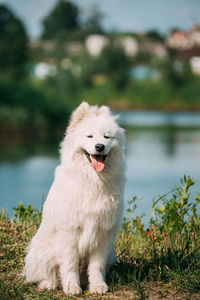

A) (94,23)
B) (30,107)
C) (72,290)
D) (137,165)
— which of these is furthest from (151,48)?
(72,290)

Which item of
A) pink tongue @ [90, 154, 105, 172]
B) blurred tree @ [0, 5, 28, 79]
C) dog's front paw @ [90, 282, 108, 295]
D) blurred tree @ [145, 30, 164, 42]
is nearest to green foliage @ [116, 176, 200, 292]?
dog's front paw @ [90, 282, 108, 295]

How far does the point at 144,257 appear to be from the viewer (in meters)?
5.80

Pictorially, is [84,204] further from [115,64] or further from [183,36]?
[183,36]

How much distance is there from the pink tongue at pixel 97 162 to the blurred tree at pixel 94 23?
9776 cm

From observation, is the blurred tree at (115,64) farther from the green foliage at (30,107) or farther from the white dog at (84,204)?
the white dog at (84,204)

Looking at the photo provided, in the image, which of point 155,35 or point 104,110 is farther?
point 155,35

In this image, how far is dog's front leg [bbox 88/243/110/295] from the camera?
4.78m

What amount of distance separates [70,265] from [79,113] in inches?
64.6

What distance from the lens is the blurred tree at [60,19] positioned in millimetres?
104812

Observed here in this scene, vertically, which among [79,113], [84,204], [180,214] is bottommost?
[84,204]

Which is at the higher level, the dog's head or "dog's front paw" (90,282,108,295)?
the dog's head

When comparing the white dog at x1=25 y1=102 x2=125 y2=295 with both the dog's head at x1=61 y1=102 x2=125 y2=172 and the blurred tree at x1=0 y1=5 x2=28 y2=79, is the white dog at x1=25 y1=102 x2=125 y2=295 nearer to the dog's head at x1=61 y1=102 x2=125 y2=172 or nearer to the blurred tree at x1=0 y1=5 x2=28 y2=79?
the dog's head at x1=61 y1=102 x2=125 y2=172

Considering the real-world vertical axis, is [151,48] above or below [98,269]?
above

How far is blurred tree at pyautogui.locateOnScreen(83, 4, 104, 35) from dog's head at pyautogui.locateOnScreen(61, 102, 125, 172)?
9745 centimetres
